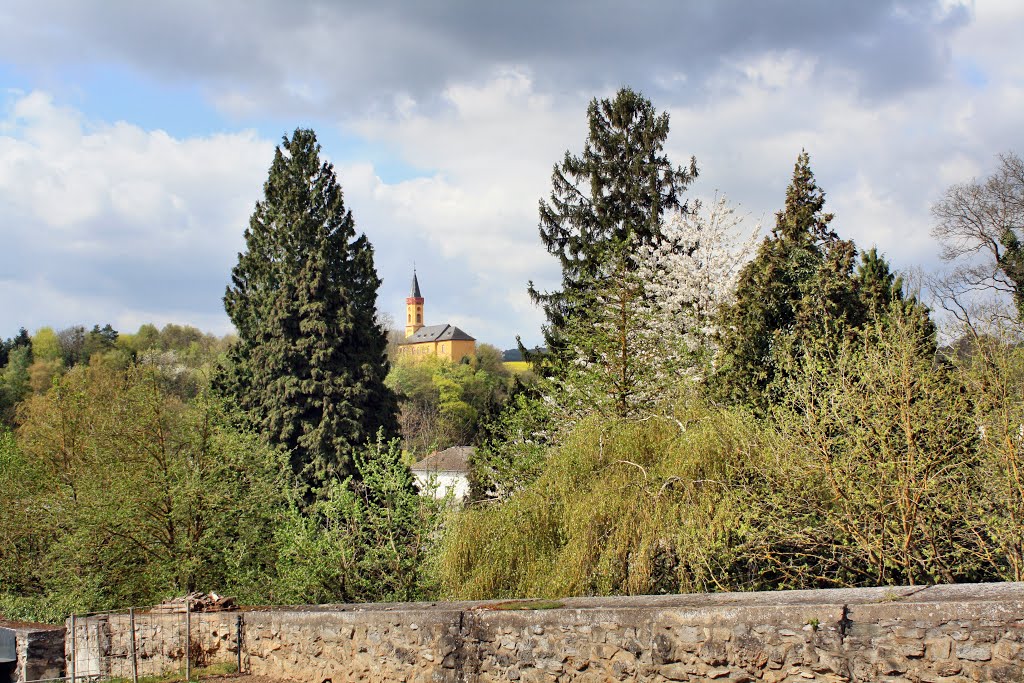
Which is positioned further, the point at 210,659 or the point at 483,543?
the point at 483,543

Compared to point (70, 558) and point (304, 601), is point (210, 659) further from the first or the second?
point (70, 558)

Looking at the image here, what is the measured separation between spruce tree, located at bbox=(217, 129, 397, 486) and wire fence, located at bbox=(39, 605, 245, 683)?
15520 mm

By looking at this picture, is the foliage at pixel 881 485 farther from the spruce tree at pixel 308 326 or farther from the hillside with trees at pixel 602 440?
the spruce tree at pixel 308 326

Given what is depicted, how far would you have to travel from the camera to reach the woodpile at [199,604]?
11.0 m

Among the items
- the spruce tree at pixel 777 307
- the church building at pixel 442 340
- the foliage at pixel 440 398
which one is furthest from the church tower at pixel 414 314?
the spruce tree at pixel 777 307

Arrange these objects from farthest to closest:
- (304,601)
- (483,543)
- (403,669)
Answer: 1. (304,601)
2. (483,543)
3. (403,669)

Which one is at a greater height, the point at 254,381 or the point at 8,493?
the point at 254,381

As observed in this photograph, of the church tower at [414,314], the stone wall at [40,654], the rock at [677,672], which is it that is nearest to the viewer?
the rock at [677,672]

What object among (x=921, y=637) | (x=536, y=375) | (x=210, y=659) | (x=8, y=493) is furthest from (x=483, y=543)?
(x=536, y=375)

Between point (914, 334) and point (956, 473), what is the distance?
6.32 ft

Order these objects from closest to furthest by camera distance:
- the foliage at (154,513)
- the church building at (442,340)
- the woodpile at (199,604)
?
the woodpile at (199,604) < the foliage at (154,513) < the church building at (442,340)

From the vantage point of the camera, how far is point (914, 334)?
11.7m

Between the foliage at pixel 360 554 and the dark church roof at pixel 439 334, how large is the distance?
123 metres

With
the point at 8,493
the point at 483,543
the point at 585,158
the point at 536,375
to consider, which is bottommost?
the point at 483,543
